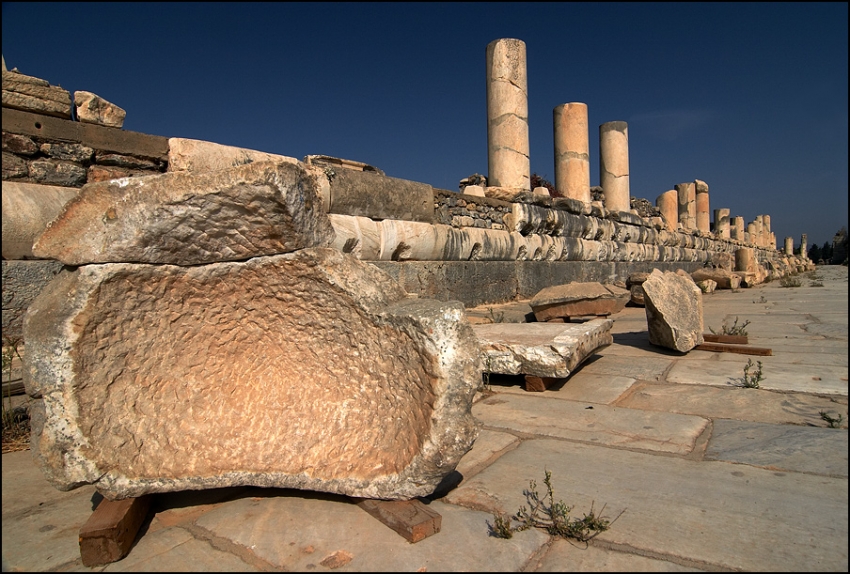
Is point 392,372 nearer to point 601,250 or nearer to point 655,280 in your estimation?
point 655,280

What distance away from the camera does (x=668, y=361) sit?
412cm

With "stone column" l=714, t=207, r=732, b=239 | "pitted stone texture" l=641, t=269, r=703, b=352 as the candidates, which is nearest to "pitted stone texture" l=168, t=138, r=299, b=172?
"pitted stone texture" l=641, t=269, r=703, b=352

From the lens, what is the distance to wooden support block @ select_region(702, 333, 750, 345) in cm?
445

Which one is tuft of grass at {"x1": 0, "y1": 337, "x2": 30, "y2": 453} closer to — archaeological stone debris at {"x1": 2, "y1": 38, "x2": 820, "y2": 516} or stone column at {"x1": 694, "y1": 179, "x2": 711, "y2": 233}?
archaeological stone debris at {"x1": 2, "y1": 38, "x2": 820, "y2": 516}

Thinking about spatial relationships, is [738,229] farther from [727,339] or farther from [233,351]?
[233,351]

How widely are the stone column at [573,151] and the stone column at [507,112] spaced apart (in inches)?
97.1

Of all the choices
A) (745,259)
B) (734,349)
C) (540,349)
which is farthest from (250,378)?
(745,259)

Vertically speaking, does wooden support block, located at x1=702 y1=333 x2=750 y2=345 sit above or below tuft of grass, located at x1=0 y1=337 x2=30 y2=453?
above

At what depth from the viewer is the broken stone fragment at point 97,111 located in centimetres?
422

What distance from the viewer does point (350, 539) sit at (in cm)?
160

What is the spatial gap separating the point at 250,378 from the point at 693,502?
161 cm

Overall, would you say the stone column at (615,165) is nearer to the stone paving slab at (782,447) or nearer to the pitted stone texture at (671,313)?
the pitted stone texture at (671,313)

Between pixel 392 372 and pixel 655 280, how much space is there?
3.24m

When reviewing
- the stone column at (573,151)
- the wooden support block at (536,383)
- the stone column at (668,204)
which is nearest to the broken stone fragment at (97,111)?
the wooden support block at (536,383)
